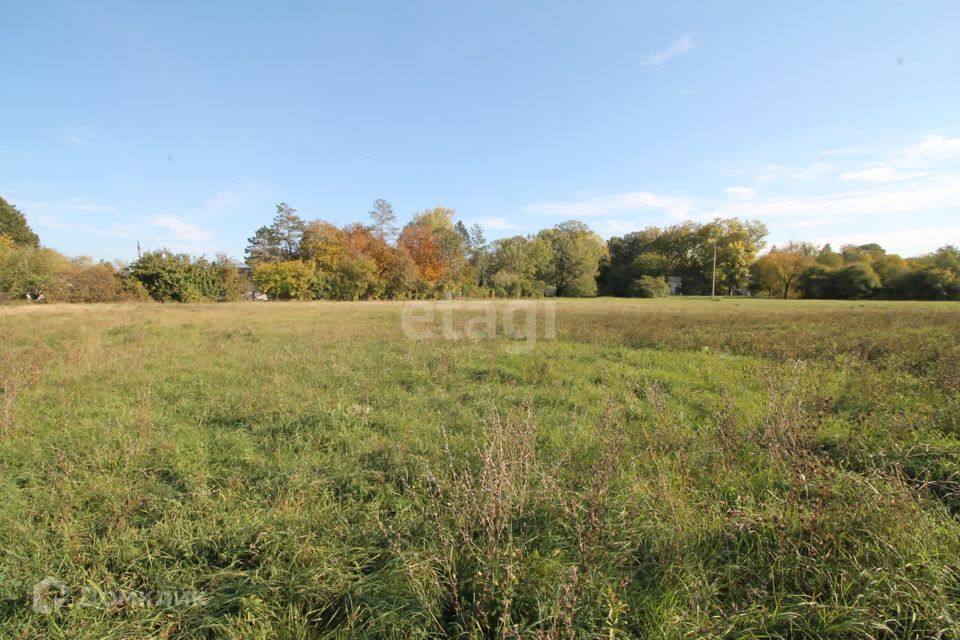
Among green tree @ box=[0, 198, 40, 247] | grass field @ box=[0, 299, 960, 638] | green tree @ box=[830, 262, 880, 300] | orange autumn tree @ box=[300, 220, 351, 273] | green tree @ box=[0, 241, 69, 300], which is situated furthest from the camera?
green tree @ box=[0, 198, 40, 247]

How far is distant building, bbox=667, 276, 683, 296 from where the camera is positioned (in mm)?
61522

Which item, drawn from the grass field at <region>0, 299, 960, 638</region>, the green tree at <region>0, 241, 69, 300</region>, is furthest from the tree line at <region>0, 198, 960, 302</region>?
the grass field at <region>0, 299, 960, 638</region>

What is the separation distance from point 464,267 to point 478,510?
2280 inches

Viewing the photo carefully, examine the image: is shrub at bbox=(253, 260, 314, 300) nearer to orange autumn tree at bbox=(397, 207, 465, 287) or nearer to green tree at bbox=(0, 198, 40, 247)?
orange autumn tree at bbox=(397, 207, 465, 287)

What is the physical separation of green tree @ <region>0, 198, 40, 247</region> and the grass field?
246ft

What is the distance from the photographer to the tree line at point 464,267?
36250 mm

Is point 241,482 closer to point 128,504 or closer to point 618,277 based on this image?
point 128,504

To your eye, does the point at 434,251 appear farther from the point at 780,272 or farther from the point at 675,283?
the point at 780,272

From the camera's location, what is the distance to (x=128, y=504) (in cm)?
288

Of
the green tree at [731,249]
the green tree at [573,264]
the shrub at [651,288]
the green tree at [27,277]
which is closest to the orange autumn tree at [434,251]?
the green tree at [573,264]

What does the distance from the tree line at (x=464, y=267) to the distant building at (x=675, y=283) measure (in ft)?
1.36

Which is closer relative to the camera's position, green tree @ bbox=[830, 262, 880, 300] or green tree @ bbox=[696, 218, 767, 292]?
green tree @ bbox=[830, 262, 880, 300]

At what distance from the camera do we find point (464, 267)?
59281 mm

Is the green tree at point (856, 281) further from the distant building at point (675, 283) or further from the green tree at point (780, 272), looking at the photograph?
the distant building at point (675, 283)
